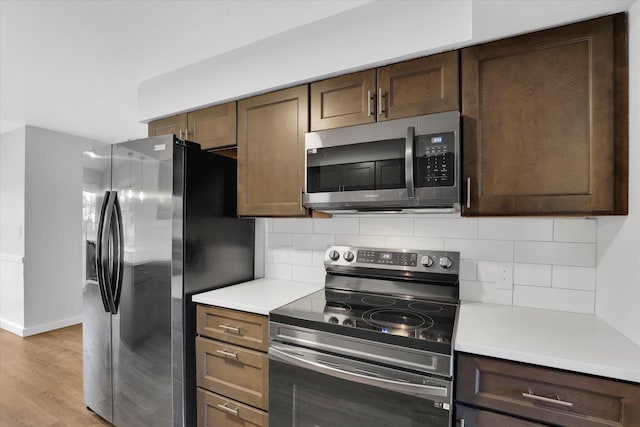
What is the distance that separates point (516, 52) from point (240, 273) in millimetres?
1988

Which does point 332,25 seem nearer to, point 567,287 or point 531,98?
point 531,98

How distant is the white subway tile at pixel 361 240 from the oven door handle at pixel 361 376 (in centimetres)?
Result: 80

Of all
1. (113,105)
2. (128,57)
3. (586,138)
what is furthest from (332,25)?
(113,105)

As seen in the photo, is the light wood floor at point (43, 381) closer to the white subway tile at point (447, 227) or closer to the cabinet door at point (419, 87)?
the white subway tile at point (447, 227)

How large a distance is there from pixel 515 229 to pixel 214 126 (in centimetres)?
194

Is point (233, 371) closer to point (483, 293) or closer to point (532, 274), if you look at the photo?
point (483, 293)

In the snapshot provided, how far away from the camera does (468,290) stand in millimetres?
1750

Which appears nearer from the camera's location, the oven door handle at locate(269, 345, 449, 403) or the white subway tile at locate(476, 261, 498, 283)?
→ the oven door handle at locate(269, 345, 449, 403)

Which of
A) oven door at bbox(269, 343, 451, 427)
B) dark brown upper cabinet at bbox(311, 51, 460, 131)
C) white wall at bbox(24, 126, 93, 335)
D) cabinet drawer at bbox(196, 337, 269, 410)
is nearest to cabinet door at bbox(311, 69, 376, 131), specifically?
dark brown upper cabinet at bbox(311, 51, 460, 131)

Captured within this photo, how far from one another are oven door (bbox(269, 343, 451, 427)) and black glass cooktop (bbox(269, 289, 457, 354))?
120 millimetres

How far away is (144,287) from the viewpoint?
6.18ft

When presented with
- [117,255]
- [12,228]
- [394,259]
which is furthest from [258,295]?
[12,228]

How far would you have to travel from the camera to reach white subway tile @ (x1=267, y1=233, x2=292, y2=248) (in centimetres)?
→ 231

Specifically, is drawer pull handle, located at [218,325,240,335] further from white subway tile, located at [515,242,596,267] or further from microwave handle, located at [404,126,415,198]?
white subway tile, located at [515,242,596,267]
